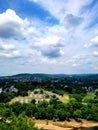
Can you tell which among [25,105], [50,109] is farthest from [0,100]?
[50,109]

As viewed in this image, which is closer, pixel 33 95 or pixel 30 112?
pixel 30 112

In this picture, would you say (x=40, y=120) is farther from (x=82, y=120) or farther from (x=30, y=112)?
(x=82, y=120)

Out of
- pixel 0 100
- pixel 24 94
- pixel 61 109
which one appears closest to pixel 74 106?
pixel 61 109

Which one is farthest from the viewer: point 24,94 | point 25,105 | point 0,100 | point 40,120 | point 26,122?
point 24,94

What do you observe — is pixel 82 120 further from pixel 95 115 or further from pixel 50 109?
pixel 50 109

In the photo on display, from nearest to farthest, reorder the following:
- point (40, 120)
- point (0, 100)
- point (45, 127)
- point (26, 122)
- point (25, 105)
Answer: point (26, 122) < point (45, 127) < point (40, 120) < point (25, 105) < point (0, 100)

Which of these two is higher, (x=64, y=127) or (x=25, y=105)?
(x=25, y=105)
